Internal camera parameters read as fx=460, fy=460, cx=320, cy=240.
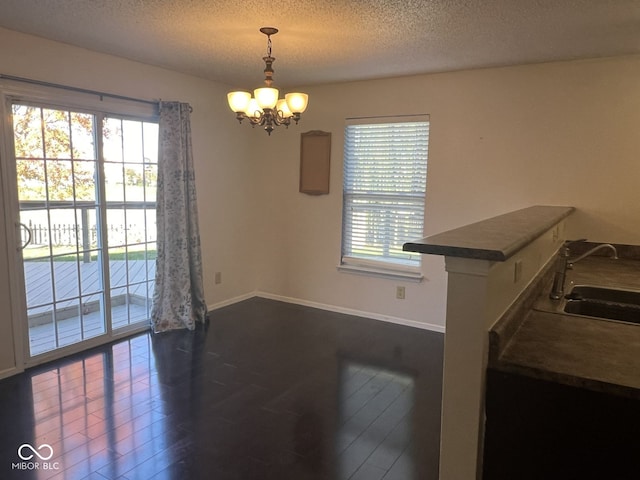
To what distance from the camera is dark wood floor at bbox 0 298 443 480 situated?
91.4 inches

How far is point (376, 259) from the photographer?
184 inches

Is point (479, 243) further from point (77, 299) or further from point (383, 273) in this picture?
point (77, 299)

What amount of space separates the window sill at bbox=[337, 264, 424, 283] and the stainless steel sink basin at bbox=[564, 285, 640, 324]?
1966 mm

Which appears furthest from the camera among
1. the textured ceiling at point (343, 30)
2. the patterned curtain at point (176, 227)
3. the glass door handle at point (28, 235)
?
the patterned curtain at point (176, 227)

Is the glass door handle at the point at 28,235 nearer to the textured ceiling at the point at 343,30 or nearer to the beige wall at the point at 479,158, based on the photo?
the textured ceiling at the point at 343,30

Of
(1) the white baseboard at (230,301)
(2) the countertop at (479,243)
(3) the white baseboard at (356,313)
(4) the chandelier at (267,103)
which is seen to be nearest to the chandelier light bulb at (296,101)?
(4) the chandelier at (267,103)

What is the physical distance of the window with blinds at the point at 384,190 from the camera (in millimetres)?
4348

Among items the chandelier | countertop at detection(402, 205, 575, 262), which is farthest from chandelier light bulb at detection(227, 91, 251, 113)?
countertop at detection(402, 205, 575, 262)

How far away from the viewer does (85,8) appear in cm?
266

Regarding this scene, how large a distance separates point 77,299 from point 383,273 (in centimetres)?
276

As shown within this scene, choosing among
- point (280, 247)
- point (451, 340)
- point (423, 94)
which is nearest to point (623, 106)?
point (423, 94)

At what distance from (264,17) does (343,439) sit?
2.48 metres

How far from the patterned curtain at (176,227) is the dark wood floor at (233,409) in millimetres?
255

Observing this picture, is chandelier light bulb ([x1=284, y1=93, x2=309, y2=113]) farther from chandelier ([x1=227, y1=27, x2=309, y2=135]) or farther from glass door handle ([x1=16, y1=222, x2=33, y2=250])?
glass door handle ([x1=16, y1=222, x2=33, y2=250])
